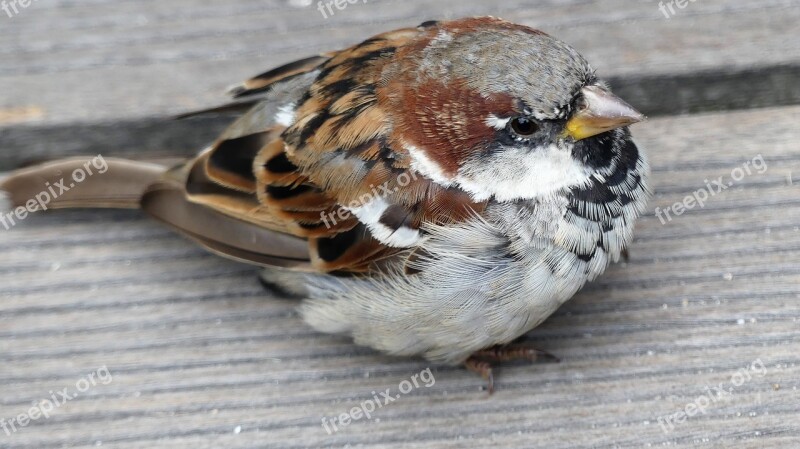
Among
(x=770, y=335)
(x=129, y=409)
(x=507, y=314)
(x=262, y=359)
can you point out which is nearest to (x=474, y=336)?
(x=507, y=314)

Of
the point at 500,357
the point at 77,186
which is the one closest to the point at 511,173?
the point at 500,357

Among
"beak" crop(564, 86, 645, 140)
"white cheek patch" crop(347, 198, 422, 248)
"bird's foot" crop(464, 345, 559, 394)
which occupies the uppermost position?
"beak" crop(564, 86, 645, 140)

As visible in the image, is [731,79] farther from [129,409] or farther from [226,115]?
[129,409]

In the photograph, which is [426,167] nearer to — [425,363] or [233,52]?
[425,363]

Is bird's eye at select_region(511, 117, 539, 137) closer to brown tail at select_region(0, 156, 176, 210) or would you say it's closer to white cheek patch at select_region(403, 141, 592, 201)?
white cheek patch at select_region(403, 141, 592, 201)

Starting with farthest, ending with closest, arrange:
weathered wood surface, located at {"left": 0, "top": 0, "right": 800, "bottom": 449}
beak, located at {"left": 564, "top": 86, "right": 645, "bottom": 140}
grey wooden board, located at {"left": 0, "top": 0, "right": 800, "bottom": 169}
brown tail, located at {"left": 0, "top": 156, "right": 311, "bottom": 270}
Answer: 1. grey wooden board, located at {"left": 0, "top": 0, "right": 800, "bottom": 169}
2. brown tail, located at {"left": 0, "top": 156, "right": 311, "bottom": 270}
3. weathered wood surface, located at {"left": 0, "top": 0, "right": 800, "bottom": 449}
4. beak, located at {"left": 564, "top": 86, "right": 645, "bottom": 140}

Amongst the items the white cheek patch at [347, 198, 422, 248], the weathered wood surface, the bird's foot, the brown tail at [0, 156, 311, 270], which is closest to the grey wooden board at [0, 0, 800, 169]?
the weathered wood surface

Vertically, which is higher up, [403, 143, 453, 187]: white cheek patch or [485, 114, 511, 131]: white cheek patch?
[485, 114, 511, 131]: white cheek patch

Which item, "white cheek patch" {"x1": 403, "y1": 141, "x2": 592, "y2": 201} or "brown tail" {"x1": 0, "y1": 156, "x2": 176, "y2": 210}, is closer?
"white cheek patch" {"x1": 403, "y1": 141, "x2": 592, "y2": 201}
